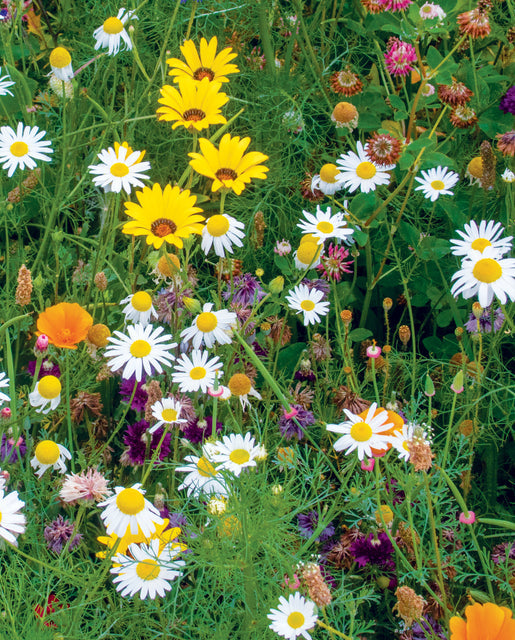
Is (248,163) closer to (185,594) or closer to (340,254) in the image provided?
(340,254)

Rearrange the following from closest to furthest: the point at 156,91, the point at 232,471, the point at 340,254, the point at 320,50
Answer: the point at 232,471 → the point at 340,254 → the point at 156,91 → the point at 320,50

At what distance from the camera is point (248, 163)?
1.18 metres

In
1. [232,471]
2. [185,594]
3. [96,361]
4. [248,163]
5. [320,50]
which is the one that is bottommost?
[185,594]

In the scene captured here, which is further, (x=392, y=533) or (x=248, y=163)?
(x=248, y=163)

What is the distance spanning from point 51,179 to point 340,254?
0.69 m

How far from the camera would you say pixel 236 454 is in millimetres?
925

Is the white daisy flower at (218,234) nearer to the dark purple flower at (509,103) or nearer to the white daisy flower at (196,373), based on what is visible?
the white daisy flower at (196,373)

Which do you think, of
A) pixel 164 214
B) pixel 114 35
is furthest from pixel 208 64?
pixel 164 214

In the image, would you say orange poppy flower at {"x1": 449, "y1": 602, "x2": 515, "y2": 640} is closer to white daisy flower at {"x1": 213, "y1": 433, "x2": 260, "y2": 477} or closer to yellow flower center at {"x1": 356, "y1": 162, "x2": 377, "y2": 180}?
white daisy flower at {"x1": 213, "y1": 433, "x2": 260, "y2": 477}

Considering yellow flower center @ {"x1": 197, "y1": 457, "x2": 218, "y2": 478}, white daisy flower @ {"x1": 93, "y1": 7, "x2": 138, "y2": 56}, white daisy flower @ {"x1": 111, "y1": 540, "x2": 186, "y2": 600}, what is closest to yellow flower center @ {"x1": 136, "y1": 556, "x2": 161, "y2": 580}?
white daisy flower @ {"x1": 111, "y1": 540, "x2": 186, "y2": 600}

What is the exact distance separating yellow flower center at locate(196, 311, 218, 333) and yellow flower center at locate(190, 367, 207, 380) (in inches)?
2.2

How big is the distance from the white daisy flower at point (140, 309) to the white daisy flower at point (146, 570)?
34 cm

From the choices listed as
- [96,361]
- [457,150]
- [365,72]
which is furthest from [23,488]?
[365,72]

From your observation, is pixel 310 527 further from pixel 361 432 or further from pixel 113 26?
pixel 113 26
